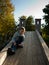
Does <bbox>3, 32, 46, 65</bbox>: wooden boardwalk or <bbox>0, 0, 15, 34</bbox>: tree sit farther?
<bbox>0, 0, 15, 34</bbox>: tree

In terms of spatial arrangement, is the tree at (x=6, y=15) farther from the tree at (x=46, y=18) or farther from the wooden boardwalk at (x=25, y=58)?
the wooden boardwalk at (x=25, y=58)

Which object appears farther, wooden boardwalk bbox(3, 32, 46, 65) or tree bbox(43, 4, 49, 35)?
tree bbox(43, 4, 49, 35)

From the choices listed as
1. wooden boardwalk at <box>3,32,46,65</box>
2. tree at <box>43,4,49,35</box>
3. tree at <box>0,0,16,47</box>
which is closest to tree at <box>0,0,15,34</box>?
tree at <box>0,0,16,47</box>

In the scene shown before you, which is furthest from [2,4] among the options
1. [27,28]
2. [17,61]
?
[17,61]

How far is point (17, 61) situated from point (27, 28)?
2079cm

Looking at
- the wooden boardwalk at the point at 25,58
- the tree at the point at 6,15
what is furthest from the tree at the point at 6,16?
the wooden boardwalk at the point at 25,58

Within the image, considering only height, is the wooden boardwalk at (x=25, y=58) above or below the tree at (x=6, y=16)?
below

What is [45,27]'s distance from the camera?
28031mm

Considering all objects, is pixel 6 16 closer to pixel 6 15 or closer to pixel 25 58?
pixel 6 15

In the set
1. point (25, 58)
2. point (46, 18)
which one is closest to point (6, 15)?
point (46, 18)

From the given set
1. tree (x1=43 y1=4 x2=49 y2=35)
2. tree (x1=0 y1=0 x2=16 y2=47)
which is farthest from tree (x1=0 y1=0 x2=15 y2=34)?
tree (x1=43 y1=4 x2=49 y2=35)

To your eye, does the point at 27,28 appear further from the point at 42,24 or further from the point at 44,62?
the point at 44,62

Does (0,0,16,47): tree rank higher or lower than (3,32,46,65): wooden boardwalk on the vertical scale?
higher

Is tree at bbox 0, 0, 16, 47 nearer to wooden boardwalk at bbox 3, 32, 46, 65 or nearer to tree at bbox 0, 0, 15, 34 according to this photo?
tree at bbox 0, 0, 15, 34
